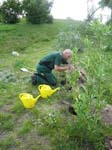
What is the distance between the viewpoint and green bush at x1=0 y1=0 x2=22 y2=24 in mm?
20797

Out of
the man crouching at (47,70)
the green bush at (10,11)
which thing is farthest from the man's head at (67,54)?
the green bush at (10,11)

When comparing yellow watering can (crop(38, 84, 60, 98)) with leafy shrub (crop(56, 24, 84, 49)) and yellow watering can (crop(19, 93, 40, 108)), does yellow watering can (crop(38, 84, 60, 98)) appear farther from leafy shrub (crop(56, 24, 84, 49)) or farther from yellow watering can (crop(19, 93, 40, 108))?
leafy shrub (crop(56, 24, 84, 49))

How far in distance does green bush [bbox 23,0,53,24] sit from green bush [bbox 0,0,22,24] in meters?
0.44

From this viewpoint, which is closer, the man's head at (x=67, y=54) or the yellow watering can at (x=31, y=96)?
the yellow watering can at (x=31, y=96)

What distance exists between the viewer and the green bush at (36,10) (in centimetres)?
2088

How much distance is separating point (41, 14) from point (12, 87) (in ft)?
39.0

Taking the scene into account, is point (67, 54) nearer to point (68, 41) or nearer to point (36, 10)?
point (68, 41)

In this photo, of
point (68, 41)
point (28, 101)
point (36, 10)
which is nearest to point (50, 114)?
point (28, 101)

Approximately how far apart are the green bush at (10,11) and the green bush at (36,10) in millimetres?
444

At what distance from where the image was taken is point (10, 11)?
68.4 feet

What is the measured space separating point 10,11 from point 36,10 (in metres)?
1.45

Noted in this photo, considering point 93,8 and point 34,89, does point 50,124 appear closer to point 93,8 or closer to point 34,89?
point 34,89

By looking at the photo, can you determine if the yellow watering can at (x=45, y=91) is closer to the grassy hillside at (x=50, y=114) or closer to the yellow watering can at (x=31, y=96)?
the yellow watering can at (x=31, y=96)

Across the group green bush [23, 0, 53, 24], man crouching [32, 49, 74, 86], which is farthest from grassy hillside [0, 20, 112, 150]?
green bush [23, 0, 53, 24]
